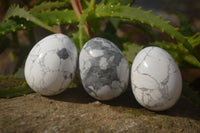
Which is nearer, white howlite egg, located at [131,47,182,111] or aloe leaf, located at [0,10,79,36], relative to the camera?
white howlite egg, located at [131,47,182,111]

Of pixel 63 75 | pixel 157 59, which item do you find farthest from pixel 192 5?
pixel 63 75

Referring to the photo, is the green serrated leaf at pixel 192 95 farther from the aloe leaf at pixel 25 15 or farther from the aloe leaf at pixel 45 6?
the aloe leaf at pixel 45 6

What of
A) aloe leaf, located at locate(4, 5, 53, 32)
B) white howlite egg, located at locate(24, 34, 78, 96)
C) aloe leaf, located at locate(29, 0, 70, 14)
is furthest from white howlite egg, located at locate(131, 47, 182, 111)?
aloe leaf, located at locate(29, 0, 70, 14)

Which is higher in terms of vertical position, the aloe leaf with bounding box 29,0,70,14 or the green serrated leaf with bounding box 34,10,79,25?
the aloe leaf with bounding box 29,0,70,14

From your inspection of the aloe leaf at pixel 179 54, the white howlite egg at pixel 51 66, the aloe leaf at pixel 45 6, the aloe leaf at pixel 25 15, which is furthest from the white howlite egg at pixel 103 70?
the aloe leaf at pixel 45 6

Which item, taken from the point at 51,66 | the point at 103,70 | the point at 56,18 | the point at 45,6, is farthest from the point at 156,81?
the point at 45,6

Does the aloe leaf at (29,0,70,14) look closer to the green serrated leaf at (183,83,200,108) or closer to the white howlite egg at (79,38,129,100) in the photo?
the white howlite egg at (79,38,129,100)

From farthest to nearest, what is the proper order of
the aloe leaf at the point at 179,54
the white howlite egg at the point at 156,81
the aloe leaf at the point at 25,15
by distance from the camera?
the aloe leaf at the point at 179,54
the aloe leaf at the point at 25,15
the white howlite egg at the point at 156,81
